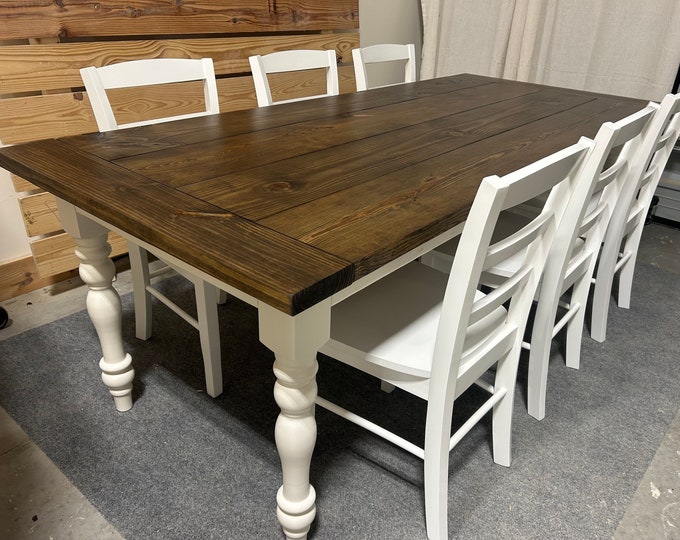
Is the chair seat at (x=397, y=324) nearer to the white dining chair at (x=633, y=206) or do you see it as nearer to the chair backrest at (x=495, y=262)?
the chair backrest at (x=495, y=262)

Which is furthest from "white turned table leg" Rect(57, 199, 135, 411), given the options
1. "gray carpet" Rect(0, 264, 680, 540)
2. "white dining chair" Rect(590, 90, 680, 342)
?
"white dining chair" Rect(590, 90, 680, 342)

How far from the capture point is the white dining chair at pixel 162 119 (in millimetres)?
1447

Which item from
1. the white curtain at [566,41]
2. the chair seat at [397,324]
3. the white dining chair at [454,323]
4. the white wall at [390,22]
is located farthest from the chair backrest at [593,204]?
the white wall at [390,22]

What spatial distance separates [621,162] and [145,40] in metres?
1.80

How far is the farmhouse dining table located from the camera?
2.82ft

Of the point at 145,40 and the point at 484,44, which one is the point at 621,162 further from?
the point at 484,44

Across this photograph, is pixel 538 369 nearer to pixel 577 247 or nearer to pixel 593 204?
pixel 577 247

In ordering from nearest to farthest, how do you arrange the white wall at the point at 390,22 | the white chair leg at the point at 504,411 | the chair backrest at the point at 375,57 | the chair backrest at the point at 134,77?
the white chair leg at the point at 504,411 < the chair backrest at the point at 134,77 < the chair backrest at the point at 375,57 < the white wall at the point at 390,22

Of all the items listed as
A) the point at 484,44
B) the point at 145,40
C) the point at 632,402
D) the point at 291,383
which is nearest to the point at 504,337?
the point at 291,383

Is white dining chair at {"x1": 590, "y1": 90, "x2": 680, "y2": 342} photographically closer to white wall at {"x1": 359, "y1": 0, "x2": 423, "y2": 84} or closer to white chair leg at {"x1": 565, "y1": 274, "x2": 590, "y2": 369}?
white chair leg at {"x1": 565, "y1": 274, "x2": 590, "y2": 369}

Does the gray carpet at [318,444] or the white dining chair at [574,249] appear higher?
the white dining chair at [574,249]

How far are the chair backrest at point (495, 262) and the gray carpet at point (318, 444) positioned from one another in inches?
15.4

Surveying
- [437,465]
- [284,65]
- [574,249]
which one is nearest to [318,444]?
[437,465]

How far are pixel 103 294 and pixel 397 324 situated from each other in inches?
29.8
